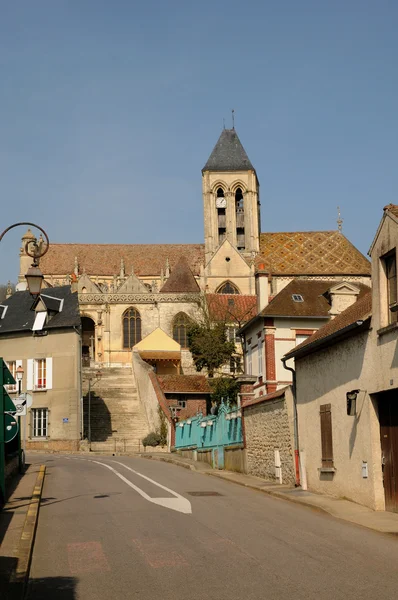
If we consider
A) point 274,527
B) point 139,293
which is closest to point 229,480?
point 274,527

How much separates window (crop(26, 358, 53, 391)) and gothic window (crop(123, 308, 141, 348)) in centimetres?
2379

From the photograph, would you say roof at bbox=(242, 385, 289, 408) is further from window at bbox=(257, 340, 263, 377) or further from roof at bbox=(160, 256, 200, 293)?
roof at bbox=(160, 256, 200, 293)

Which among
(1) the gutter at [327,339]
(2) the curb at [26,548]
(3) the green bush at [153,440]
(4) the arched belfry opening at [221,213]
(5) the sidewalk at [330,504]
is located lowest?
(5) the sidewalk at [330,504]

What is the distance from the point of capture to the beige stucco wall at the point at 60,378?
44.6 metres

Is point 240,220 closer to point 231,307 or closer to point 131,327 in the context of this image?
point 131,327

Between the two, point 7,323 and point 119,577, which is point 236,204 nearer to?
point 7,323

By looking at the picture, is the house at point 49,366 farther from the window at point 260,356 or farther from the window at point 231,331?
the window at point 260,356

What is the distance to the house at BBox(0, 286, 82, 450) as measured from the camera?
146 ft

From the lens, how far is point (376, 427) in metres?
14.7

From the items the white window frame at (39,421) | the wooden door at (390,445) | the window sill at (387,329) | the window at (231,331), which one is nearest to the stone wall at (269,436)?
the wooden door at (390,445)

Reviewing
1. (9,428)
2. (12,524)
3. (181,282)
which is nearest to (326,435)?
(9,428)

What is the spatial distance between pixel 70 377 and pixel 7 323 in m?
5.93

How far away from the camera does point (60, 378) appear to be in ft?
148

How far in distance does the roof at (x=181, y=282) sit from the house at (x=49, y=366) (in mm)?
25139
